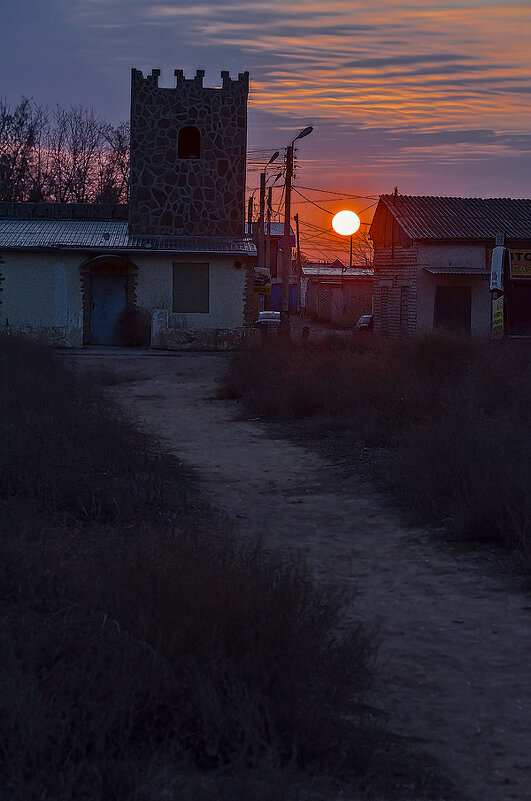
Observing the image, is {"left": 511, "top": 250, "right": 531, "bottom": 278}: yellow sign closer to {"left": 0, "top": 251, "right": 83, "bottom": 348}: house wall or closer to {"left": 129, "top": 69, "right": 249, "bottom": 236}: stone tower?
{"left": 129, "top": 69, "right": 249, "bottom": 236}: stone tower

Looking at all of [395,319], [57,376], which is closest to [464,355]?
[57,376]

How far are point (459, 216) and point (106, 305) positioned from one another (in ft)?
Answer: 48.2

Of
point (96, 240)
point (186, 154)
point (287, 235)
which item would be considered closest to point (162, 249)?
point (96, 240)

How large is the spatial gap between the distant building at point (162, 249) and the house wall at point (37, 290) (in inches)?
1.2

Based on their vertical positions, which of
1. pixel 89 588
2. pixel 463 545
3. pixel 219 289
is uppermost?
pixel 219 289

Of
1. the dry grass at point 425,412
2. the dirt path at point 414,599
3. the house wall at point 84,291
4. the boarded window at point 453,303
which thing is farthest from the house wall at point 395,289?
the dirt path at point 414,599

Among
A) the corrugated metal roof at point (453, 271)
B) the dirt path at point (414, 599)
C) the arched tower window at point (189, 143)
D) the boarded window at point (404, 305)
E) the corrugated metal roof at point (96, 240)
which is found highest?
the arched tower window at point (189, 143)

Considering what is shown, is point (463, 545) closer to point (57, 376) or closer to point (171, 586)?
point (171, 586)

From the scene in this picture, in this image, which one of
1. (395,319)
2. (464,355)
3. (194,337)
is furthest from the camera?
(395,319)

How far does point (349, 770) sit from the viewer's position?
12.7 feet

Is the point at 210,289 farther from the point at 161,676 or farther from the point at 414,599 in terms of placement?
the point at 161,676

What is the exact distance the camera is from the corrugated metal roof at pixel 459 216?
1431 inches

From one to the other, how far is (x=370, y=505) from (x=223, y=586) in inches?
220

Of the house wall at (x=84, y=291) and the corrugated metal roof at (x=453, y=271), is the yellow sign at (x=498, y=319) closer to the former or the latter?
the house wall at (x=84, y=291)
